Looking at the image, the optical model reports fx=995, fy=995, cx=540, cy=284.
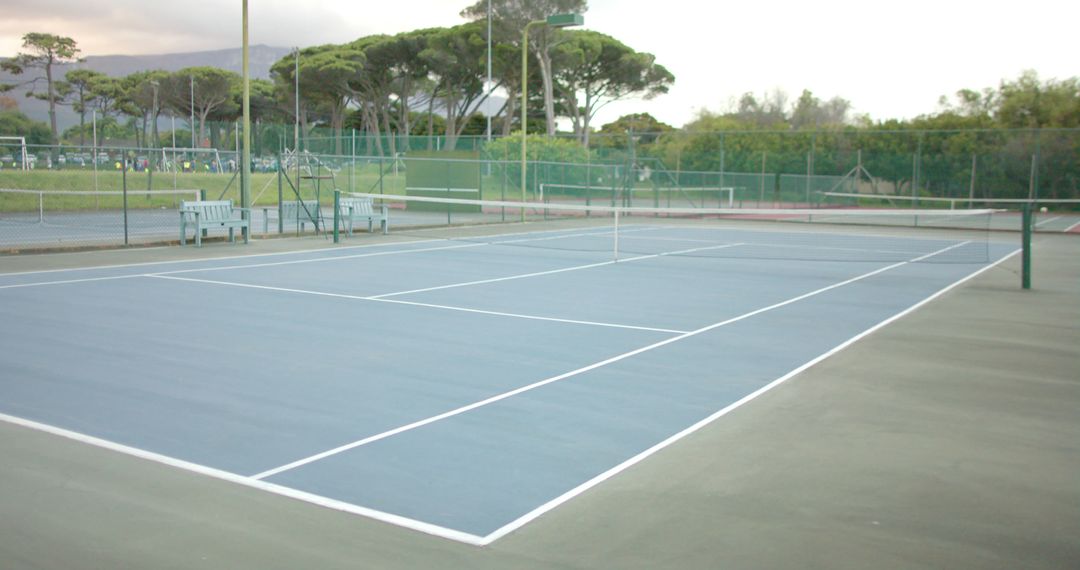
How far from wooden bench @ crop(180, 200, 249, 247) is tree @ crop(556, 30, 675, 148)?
51379mm

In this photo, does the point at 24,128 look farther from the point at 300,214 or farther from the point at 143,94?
the point at 300,214

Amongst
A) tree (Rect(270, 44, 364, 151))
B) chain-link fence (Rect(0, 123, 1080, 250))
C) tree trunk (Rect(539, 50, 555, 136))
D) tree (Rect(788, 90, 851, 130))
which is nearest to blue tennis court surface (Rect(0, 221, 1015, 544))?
chain-link fence (Rect(0, 123, 1080, 250))

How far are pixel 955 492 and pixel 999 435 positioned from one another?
5.10 feet

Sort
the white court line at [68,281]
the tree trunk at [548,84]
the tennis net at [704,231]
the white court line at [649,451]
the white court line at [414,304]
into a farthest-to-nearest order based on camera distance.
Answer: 1. the tree trunk at [548,84]
2. the tennis net at [704,231]
3. the white court line at [68,281]
4. the white court line at [414,304]
5. the white court line at [649,451]

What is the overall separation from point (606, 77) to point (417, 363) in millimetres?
68629

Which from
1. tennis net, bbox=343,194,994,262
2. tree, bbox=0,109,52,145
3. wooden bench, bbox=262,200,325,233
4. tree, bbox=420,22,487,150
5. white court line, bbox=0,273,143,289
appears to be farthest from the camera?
tree, bbox=0,109,52,145

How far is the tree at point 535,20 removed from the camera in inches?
2469

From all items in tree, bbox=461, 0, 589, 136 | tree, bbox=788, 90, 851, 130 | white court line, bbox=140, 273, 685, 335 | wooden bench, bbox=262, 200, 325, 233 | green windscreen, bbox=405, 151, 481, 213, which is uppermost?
tree, bbox=461, 0, 589, 136

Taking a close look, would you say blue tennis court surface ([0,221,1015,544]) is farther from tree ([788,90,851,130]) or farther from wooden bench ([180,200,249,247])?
tree ([788,90,851,130])

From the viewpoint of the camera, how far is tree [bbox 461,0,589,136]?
206ft

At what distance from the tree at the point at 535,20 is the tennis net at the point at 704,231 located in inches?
1124

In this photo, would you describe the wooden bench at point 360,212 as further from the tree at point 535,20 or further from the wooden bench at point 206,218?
the tree at point 535,20

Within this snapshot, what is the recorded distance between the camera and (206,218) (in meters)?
21.1

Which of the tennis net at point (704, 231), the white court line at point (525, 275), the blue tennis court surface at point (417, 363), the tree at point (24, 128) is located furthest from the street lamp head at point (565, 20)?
the tree at point (24, 128)
